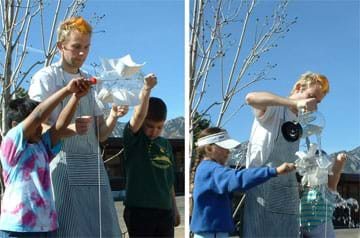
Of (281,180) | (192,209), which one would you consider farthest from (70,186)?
(281,180)

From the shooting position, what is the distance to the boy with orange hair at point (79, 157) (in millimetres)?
1279

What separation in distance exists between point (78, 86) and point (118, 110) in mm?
240

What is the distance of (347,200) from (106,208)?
0.95m

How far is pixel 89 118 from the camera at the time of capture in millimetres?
1292

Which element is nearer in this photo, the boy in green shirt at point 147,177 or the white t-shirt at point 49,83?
the white t-shirt at point 49,83

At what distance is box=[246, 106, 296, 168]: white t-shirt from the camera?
1.49 metres

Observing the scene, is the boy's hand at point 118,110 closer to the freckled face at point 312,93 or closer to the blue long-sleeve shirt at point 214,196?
the blue long-sleeve shirt at point 214,196

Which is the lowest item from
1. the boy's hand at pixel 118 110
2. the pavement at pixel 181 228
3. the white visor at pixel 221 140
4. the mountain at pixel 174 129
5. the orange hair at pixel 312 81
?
the pavement at pixel 181 228

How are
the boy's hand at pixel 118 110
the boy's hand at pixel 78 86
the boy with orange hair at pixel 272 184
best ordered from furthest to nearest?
the boy with orange hair at pixel 272 184 → the boy's hand at pixel 118 110 → the boy's hand at pixel 78 86

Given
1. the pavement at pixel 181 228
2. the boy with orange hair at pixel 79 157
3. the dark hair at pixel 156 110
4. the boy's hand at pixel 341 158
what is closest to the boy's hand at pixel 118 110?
the boy with orange hair at pixel 79 157

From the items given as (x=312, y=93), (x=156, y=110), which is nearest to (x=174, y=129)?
(x=156, y=110)

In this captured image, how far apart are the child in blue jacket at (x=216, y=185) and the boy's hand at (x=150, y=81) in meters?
0.29

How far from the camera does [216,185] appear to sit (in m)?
1.45

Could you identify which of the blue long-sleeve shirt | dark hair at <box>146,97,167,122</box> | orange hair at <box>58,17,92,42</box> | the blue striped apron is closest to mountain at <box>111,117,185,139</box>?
dark hair at <box>146,97,167,122</box>
